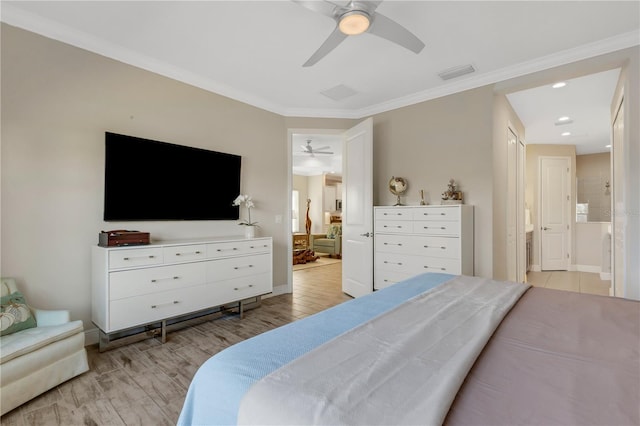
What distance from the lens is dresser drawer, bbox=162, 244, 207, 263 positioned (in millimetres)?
2602

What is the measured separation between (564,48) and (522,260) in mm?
3112

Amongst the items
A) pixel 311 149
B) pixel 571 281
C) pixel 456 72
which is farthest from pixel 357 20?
pixel 571 281

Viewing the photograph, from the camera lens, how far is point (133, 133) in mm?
2818

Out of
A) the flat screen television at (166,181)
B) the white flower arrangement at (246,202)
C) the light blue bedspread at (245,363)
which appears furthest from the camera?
the white flower arrangement at (246,202)

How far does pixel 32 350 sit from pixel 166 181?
1.69 metres

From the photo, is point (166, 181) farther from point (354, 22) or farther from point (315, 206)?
point (315, 206)

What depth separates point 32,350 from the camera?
1765 mm

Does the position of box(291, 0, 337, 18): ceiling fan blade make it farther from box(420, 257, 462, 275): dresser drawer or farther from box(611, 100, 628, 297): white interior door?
box(611, 100, 628, 297): white interior door

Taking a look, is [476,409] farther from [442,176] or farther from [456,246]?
[442,176]

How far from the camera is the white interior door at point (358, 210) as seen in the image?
3777 millimetres

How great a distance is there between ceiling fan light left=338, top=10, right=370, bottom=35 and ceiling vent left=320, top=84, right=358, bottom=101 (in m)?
1.53

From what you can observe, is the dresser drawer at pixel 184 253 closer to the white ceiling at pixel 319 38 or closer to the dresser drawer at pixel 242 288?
the dresser drawer at pixel 242 288

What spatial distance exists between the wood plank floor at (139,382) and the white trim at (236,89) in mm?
2569

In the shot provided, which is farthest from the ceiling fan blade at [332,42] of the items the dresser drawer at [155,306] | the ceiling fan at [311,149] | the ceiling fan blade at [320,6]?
the ceiling fan at [311,149]
